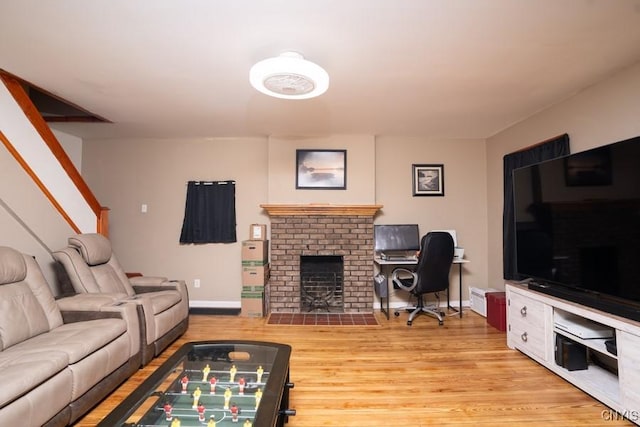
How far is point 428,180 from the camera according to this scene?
436 centimetres

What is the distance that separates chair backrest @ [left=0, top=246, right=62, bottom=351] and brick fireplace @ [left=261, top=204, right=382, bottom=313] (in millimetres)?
2253

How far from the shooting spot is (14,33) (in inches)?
74.4

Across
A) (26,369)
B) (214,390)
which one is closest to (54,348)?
(26,369)

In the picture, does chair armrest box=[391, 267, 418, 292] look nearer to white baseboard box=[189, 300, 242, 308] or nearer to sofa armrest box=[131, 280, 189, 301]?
white baseboard box=[189, 300, 242, 308]

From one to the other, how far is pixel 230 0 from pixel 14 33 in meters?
1.44

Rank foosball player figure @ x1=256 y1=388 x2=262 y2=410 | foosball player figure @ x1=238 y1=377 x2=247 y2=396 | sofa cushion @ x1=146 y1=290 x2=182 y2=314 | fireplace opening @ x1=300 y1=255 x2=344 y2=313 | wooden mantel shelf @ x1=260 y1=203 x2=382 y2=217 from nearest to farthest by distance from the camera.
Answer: foosball player figure @ x1=256 y1=388 x2=262 y2=410, foosball player figure @ x1=238 y1=377 x2=247 y2=396, sofa cushion @ x1=146 y1=290 x2=182 y2=314, wooden mantel shelf @ x1=260 y1=203 x2=382 y2=217, fireplace opening @ x1=300 y1=255 x2=344 y2=313

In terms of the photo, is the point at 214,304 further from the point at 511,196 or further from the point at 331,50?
the point at 511,196

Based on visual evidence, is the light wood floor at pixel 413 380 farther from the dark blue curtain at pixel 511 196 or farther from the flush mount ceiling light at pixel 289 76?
the flush mount ceiling light at pixel 289 76

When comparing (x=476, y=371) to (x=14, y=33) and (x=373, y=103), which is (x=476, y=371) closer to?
(x=373, y=103)

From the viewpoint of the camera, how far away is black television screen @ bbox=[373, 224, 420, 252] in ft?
13.7

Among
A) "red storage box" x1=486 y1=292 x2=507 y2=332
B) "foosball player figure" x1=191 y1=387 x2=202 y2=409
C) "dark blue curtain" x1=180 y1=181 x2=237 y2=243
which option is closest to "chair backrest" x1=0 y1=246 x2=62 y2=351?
"foosball player figure" x1=191 y1=387 x2=202 y2=409

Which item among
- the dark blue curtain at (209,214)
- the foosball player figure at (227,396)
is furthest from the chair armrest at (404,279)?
the foosball player figure at (227,396)

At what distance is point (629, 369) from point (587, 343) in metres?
0.32

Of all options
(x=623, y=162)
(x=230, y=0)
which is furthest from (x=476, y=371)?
(x=230, y=0)
